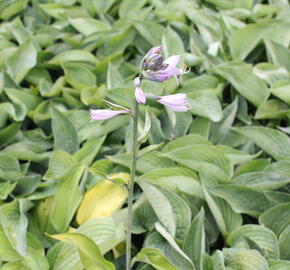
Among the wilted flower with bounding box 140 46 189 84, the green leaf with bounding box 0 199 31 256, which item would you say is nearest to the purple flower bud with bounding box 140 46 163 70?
the wilted flower with bounding box 140 46 189 84

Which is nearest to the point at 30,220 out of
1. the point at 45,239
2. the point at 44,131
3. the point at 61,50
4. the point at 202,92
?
the point at 45,239

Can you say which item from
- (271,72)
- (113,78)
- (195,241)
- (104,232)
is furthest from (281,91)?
(104,232)

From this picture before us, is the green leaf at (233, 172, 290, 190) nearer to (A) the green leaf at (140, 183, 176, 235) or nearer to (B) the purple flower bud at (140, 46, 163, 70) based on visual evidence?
(A) the green leaf at (140, 183, 176, 235)

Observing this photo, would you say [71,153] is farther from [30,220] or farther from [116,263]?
[116,263]

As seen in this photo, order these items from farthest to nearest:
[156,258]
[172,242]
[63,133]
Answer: [63,133], [172,242], [156,258]

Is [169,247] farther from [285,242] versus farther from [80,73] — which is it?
[80,73]

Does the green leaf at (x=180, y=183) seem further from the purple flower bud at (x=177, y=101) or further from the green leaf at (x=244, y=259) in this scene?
the purple flower bud at (x=177, y=101)

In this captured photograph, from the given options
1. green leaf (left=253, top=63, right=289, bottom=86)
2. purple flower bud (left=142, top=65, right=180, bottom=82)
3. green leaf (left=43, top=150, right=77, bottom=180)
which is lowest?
green leaf (left=253, top=63, right=289, bottom=86)
